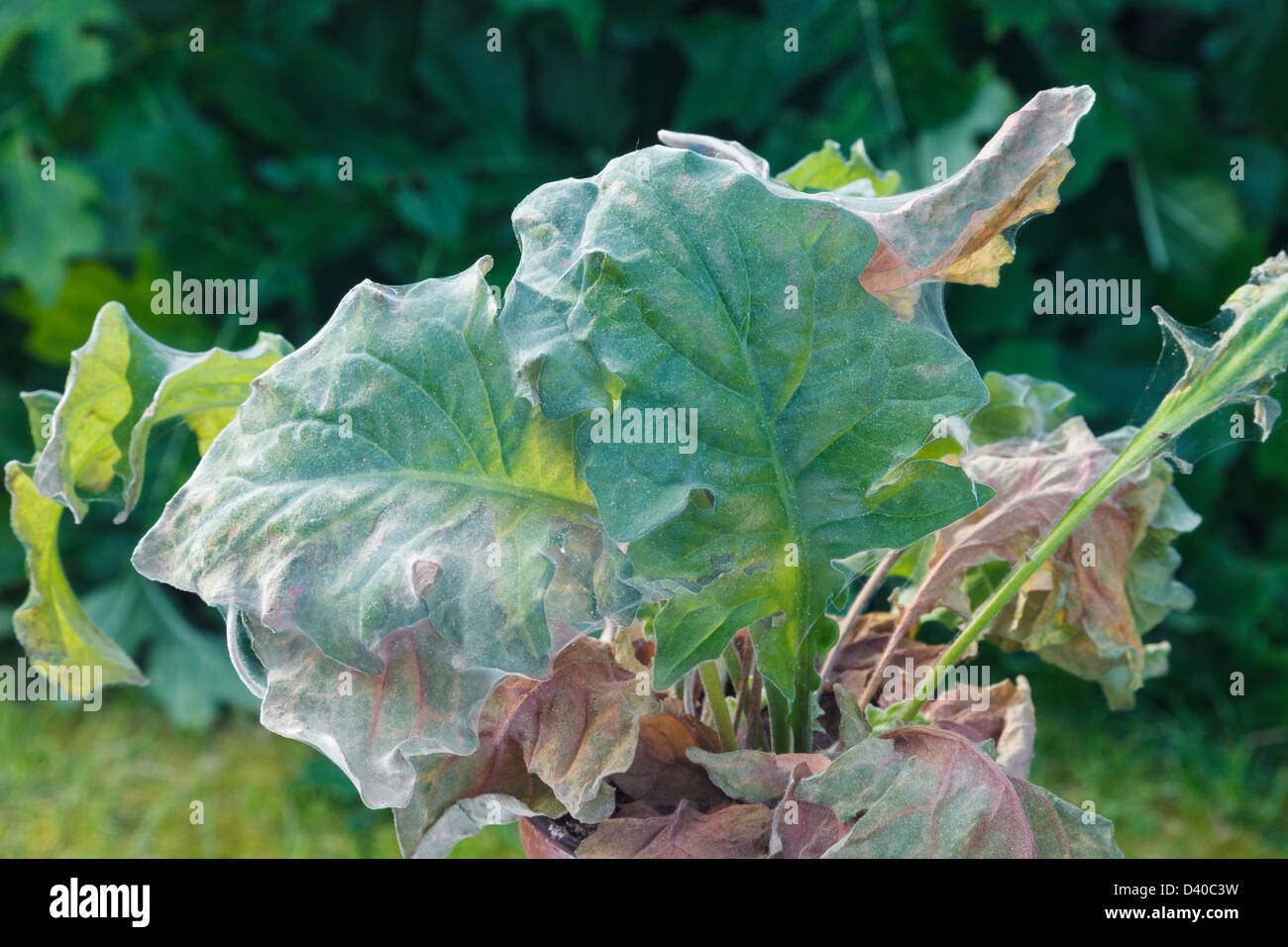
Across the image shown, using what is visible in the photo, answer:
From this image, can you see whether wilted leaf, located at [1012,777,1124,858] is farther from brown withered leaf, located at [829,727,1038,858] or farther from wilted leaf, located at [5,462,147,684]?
wilted leaf, located at [5,462,147,684]

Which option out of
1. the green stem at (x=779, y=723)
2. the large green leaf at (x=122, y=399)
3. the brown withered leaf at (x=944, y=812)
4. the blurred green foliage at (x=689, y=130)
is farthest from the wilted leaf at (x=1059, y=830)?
the blurred green foliage at (x=689, y=130)

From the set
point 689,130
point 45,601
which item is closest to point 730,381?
point 45,601

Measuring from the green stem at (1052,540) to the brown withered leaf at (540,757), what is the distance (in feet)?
0.41

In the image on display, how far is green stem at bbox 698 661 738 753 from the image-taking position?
1.75 ft

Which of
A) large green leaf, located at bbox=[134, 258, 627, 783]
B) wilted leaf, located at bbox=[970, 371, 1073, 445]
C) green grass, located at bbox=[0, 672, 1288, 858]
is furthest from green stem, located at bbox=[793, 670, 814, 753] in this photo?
green grass, located at bbox=[0, 672, 1288, 858]

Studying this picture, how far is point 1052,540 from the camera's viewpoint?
503 mm

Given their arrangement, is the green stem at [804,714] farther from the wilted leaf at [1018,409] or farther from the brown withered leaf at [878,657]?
the wilted leaf at [1018,409]

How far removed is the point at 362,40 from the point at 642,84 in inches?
14.5

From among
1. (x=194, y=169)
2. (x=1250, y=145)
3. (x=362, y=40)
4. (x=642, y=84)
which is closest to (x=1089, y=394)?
(x=1250, y=145)

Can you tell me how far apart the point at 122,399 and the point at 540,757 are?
0.89ft

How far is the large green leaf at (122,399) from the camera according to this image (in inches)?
21.1

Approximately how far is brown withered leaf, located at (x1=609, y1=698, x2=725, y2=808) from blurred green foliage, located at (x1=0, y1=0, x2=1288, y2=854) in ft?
3.25

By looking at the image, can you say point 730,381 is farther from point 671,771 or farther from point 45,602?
point 45,602

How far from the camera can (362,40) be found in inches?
62.4
